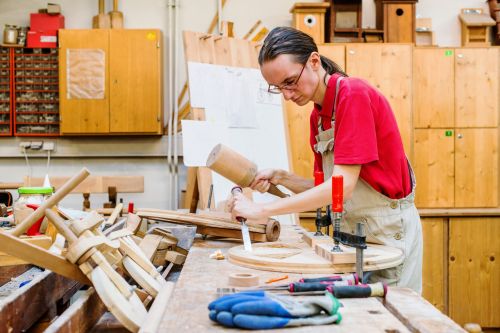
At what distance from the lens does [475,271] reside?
497 centimetres

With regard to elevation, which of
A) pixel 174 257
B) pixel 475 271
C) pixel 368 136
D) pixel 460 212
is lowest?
pixel 475 271

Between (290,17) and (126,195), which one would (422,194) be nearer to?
(290,17)

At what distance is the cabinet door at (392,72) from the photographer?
5008mm

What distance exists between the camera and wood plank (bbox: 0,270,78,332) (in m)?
1.21

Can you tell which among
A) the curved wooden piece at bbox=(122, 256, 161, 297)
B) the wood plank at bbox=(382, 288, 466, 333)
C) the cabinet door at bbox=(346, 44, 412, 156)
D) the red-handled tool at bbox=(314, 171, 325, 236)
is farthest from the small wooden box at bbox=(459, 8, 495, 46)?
the curved wooden piece at bbox=(122, 256, 161, 297)

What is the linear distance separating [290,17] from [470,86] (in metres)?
1.99

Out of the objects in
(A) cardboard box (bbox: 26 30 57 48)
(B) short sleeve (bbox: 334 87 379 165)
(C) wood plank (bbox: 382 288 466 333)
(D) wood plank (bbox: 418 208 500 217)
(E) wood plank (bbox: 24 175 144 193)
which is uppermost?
(A) cardboard box (bbox: 26 30 57 48)

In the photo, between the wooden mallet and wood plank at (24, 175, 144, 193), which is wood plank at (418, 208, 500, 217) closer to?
wood plank at (24, 175, 144, 193)

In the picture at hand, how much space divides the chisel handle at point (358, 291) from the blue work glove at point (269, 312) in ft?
0.49

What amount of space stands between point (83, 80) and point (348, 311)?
15.6 feet

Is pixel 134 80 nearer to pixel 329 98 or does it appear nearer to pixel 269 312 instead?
pixel 329 98

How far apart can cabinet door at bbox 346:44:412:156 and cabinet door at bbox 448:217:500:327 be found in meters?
0.96

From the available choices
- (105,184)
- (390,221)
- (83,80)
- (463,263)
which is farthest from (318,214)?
(83,80)

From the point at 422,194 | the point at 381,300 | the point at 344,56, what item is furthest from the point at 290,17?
the point at 381,300
